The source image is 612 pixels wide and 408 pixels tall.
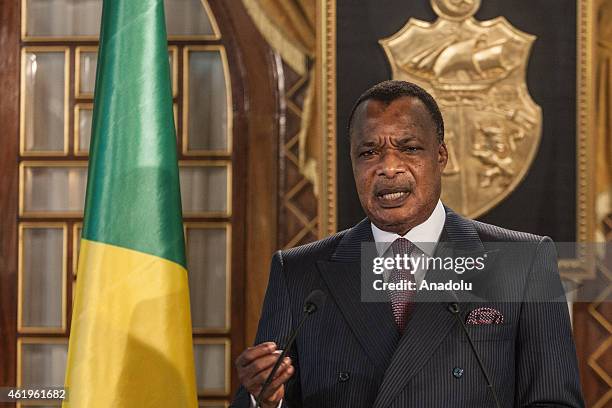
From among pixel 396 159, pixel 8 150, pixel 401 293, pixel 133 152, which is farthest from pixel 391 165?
pixel 8 150

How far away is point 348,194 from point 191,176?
1.58ft

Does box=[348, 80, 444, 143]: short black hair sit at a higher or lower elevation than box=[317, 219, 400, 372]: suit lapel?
higher

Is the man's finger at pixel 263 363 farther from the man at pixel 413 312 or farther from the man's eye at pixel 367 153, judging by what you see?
the man's eye at pixel 367 153

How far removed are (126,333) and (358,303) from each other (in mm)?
909

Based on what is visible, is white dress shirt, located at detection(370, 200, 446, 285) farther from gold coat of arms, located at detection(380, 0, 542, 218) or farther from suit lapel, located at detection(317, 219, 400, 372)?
gold coat of arms, located at detection(380, 0, 542, 218)

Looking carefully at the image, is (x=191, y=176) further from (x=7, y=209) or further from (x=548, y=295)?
(x=548, y=295)

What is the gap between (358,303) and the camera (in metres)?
1.49

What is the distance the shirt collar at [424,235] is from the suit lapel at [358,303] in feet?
0.10

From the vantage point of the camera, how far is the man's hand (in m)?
1.26

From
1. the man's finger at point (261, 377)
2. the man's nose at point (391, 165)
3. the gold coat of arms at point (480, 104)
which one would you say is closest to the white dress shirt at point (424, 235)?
the man's nose at point (391, 165)

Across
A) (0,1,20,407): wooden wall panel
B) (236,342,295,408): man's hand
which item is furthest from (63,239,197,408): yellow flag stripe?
(236,342,295,408): man's hand

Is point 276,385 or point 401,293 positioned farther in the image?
point 401,293

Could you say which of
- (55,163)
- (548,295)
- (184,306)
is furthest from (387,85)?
(55,163)

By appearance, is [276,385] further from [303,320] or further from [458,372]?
[458,372]
